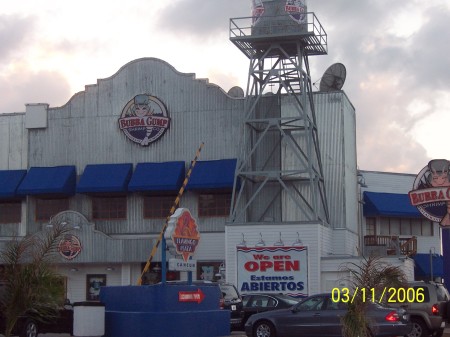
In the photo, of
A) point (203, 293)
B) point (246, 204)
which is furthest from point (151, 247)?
point (203, 293)

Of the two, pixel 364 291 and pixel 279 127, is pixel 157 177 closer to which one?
pixel 279 127

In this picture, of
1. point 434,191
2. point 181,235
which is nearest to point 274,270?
point 434,191

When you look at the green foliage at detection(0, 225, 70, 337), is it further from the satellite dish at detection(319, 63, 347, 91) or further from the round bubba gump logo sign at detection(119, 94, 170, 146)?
the satellite dish at detection(319, 63, 347, 91)

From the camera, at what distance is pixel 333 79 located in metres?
47.8


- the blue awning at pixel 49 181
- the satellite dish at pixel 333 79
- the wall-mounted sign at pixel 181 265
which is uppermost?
the satellite dish at pixel 333 79

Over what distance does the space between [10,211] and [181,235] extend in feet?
80.9

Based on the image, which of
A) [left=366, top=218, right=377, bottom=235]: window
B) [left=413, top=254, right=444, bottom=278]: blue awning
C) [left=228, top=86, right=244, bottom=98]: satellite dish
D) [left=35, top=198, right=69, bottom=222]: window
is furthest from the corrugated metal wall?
[left=413, top=254, right=444, bottom=278]: blue awning

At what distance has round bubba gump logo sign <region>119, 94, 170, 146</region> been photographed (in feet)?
155

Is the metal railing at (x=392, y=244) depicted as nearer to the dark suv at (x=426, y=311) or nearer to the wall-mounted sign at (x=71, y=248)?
the wall-mounted sign at (x=71, y=248)

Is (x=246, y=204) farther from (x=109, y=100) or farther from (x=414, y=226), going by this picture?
(x=414, y=226)

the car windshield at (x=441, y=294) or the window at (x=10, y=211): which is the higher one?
the window at (x=10, y=211)

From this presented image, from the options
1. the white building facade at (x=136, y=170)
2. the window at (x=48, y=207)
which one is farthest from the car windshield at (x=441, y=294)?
the window at (x=48, y=207)

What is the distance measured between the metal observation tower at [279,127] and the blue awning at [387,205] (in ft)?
29.7

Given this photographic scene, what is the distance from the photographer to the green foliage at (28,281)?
1828 cm
